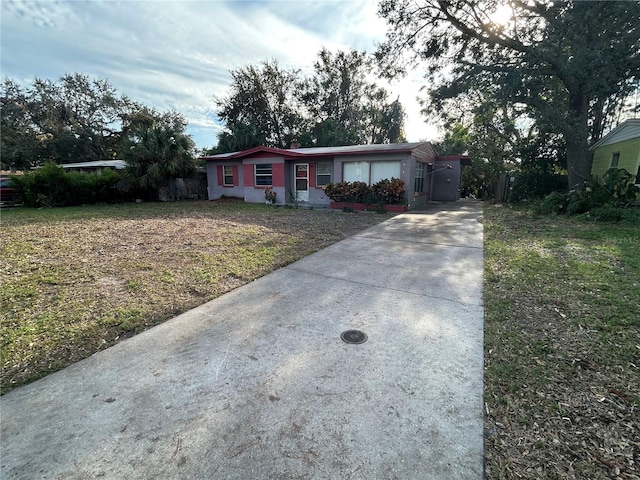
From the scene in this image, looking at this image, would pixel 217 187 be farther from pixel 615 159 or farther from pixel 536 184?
pixel 615 159

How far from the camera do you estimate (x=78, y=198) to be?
13461 millimetres

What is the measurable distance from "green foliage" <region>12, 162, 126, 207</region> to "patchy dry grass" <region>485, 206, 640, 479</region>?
15888 millimetres

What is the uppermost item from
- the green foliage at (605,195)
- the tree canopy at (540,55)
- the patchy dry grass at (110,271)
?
the tree canopy at (540,55)

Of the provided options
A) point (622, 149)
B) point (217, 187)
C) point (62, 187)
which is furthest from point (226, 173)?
point (622, 149)

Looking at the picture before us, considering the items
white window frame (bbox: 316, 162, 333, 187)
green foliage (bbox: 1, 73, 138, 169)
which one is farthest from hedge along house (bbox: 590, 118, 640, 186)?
green foliage (bbox: 1, 73, 138, 169)

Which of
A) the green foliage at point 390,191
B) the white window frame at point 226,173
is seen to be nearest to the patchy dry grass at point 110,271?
the green foliage at point 390,191

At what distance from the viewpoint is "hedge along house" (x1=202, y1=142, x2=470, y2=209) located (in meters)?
12.6

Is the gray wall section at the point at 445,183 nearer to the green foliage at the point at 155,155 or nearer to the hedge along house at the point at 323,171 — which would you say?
the hedge along house at the point at 323,171

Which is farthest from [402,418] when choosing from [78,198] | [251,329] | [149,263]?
[78,198]

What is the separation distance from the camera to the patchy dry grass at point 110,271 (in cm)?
286

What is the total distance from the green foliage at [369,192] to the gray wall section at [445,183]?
22.7 feet

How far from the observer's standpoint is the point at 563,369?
7.82 ft

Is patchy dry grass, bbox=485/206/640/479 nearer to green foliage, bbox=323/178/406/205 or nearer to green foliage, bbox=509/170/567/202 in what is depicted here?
green foliage, bbox=323/178/406/205

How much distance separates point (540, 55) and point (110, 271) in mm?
14130
